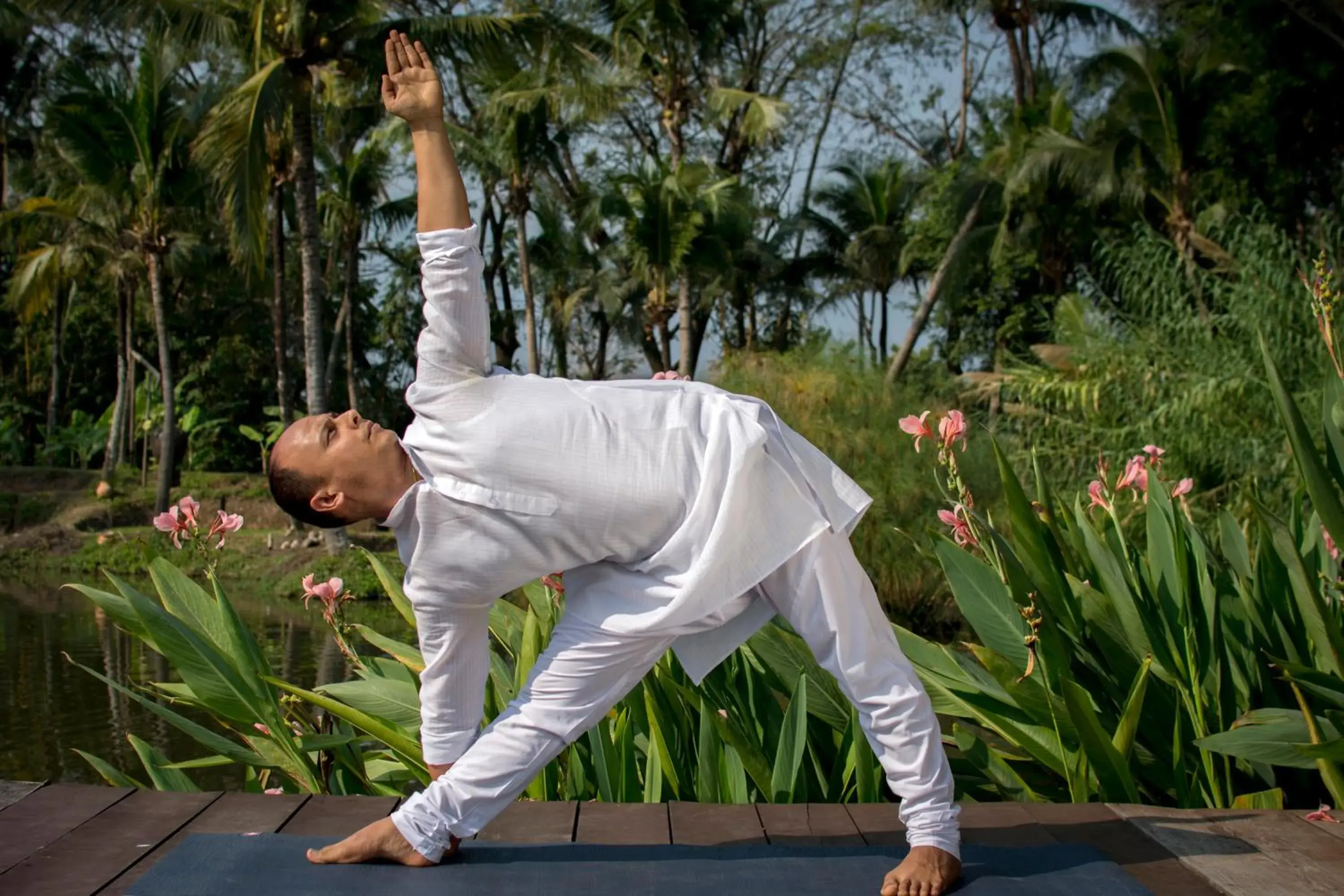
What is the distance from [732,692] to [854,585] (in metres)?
1.15

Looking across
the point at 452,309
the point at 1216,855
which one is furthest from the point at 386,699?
the point at 1216,855

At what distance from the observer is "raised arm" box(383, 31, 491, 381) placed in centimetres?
220

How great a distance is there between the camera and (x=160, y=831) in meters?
2.57

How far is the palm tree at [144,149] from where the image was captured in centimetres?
1978

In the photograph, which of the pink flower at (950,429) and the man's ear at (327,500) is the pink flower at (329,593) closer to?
the man's ear at (327,500)

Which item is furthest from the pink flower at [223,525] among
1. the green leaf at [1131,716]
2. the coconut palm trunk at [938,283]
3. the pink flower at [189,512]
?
the coconut palm trunk at [938,283]

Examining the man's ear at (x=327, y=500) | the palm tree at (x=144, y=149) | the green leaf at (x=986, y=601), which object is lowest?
the green leaf at (x=986, y=601)

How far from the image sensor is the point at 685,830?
2615mm

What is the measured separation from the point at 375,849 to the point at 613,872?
41 cm

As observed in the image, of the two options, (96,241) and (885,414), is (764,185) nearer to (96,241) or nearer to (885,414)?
(96,241)

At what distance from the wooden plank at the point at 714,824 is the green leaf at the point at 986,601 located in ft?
2.88

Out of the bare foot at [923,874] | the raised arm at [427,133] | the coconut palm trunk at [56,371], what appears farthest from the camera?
the coconut palm trunk at [56,371]

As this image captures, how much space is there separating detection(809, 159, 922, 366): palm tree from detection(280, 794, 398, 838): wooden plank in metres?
26.3

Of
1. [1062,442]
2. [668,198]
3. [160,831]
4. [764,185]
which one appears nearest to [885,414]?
[1062,442]
